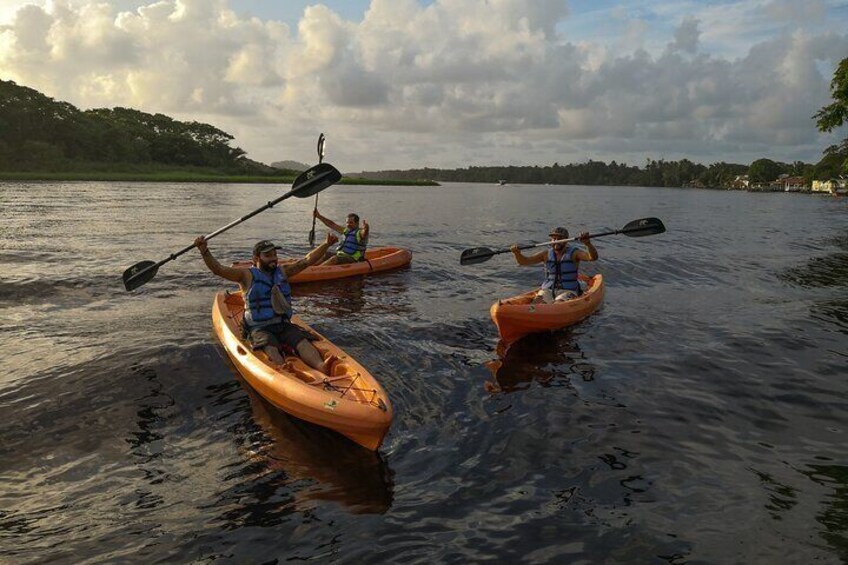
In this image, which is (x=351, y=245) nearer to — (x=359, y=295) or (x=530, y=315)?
(x=359, y=295)

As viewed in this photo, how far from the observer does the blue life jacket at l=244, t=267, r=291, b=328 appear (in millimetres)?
9250

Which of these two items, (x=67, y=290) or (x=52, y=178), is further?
(x=52, y=178)

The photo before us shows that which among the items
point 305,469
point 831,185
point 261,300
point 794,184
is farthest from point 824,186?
point 305,469

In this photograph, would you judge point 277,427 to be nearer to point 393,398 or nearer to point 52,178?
point 393,398

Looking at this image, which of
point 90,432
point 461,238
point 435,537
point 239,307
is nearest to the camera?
point 435,537

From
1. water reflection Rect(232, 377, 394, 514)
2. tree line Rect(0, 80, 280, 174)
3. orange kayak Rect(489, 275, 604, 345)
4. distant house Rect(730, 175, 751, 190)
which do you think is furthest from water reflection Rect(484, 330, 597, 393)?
distant house Rect(730, 175, 751, 190)

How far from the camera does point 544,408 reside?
342 inches

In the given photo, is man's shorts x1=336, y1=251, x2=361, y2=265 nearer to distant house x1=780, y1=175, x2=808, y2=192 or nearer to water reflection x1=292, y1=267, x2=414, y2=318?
water reflection x1=292, y1=267, x2=414, y2=318

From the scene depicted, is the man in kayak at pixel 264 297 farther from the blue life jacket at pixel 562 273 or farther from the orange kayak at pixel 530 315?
the blue life jacket at pixel 562 273

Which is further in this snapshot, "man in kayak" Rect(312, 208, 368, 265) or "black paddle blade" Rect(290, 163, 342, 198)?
"man in kayak" Rect(312, 208, 368, 265)

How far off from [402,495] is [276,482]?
143 cm

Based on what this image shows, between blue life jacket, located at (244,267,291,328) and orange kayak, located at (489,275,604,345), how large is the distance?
13.9ft

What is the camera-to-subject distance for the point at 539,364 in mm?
10695

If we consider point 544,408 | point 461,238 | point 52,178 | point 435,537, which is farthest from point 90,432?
point 52,178
